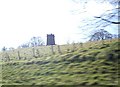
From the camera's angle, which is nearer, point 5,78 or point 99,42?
point 5,78

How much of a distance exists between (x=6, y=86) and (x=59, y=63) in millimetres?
4077

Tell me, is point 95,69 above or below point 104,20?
below

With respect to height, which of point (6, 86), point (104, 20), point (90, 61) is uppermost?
point (104, 20)

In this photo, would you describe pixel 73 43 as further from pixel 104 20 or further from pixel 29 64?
pixel 104 20

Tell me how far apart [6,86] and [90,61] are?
463 centimetres

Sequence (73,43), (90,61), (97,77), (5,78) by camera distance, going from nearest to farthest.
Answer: (97,77), (90,61), (5,78), (73,43)

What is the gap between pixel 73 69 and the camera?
14805 millimetres

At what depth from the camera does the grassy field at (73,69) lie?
41.1ft

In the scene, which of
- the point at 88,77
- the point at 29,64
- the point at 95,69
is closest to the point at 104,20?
the point at 95,69

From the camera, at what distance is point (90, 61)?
15336 mm

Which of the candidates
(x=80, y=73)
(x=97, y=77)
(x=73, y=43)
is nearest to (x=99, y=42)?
(x=73, y=43)

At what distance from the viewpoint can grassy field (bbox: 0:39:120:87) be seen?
493 inches

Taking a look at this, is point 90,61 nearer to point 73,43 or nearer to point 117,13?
point 117,13

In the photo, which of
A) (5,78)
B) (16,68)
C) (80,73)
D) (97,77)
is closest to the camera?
(97,77)
